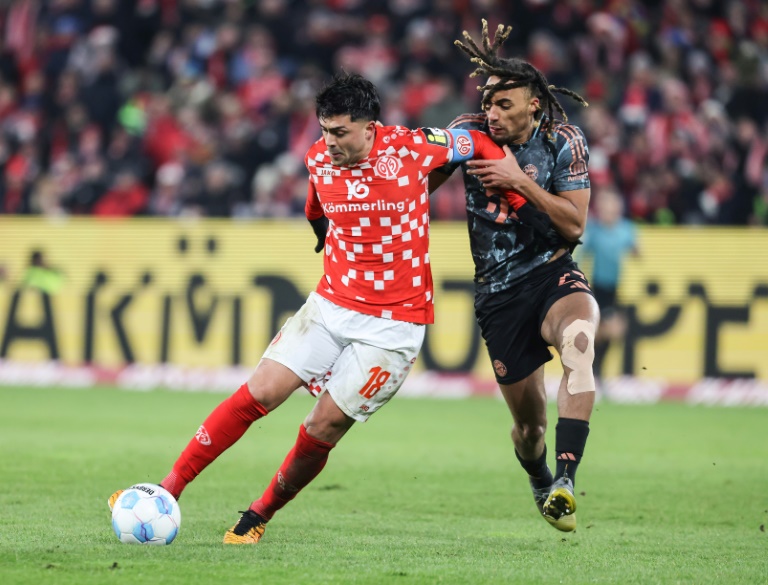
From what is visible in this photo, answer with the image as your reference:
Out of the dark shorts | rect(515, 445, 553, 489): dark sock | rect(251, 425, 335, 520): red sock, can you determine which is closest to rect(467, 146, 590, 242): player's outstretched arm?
the dark shorts

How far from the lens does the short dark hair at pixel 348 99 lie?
19.5 ft

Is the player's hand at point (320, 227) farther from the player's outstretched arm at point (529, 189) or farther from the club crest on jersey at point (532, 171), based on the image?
the club crest on jersey at point (532, 171)

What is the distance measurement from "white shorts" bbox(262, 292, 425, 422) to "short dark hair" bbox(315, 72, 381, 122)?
95 cm

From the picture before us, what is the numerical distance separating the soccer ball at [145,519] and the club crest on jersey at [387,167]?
1.88 meters

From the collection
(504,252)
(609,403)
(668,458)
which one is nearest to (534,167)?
(504,252)

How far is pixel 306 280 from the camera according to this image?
14727mm

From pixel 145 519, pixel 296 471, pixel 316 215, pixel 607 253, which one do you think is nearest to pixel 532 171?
pixel 316 215

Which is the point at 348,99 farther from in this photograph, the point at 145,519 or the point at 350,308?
the point at 145,519

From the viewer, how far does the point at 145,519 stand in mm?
5707

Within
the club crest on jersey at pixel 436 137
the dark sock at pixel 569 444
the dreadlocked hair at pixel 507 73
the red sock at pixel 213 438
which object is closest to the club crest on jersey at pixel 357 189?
the club crest on jersey at pixel 436 137

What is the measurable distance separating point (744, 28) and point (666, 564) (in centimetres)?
1341

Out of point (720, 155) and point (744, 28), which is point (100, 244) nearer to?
point (720, 155)

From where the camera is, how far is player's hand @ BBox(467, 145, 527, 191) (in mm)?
6332

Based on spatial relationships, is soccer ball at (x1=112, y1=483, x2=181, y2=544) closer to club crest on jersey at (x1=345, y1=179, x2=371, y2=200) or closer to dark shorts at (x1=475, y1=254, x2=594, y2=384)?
club crest on jersey at (x1=345, y1=179, x2=371, y2=200)
